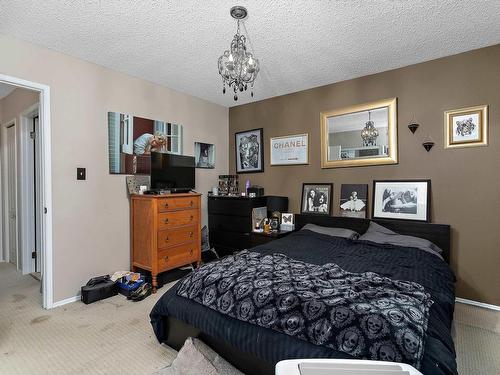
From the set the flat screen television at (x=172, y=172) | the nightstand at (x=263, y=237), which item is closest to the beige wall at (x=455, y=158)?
the nightstand at (x=263, y=237)

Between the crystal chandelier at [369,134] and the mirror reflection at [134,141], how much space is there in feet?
8.30

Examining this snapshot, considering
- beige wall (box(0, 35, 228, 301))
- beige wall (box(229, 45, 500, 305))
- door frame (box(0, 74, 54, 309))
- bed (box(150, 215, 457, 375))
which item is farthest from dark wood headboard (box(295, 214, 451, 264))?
door frame (box(0, 74, 54, 309))

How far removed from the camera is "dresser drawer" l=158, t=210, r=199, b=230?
3.08 meters

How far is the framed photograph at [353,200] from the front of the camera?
3318mm

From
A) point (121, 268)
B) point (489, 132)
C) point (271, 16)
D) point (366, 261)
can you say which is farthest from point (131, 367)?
point (489, 132)

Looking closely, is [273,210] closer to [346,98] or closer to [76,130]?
[346,98]

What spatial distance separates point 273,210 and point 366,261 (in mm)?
1893

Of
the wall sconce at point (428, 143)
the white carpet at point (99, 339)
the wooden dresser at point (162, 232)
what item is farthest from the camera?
the wooden dresser at point (162, 232)

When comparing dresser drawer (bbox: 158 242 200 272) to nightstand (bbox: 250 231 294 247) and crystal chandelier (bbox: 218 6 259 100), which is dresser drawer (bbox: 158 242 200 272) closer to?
nightstand (bbox: 250 231 294 247)

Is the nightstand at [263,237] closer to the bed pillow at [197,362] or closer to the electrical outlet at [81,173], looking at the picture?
the bed pillow at [197,362]

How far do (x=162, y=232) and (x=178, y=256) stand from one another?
0.41m

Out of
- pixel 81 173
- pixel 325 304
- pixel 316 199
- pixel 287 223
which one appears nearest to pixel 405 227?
pixel 316 199

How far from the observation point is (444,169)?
9.37ft

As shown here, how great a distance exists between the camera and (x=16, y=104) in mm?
3674
